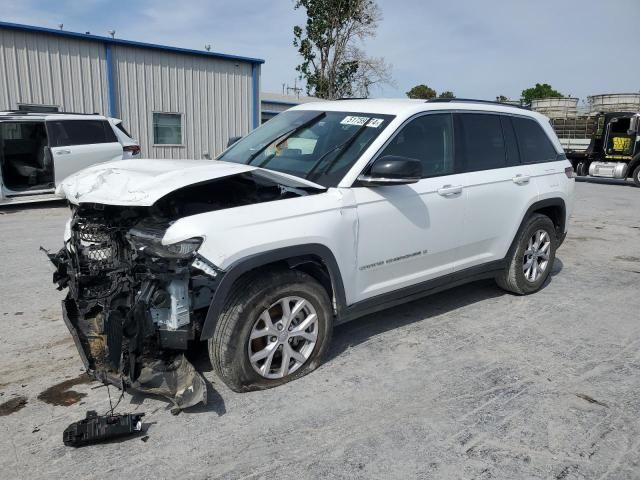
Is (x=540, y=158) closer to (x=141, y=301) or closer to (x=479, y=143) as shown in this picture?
(x=479, y=143)

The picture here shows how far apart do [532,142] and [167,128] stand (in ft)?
44.4

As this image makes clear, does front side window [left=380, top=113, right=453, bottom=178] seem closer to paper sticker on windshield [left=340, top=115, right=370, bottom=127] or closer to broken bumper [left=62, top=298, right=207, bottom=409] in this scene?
paper sticker on windshield [left=340, top=115, right=370, bottom=127]

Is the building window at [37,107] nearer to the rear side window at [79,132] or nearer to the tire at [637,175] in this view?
the rear side window at [79,132]

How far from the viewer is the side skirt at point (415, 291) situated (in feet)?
12.4

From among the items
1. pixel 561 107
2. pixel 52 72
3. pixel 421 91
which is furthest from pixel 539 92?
pixel 52 72

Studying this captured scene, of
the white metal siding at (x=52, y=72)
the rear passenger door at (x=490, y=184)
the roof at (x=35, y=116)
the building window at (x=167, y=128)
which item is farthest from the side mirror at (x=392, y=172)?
the building window at (x=167, y=128)

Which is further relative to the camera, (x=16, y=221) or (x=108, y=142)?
(x=108, y=142)

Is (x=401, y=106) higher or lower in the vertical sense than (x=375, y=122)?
higher

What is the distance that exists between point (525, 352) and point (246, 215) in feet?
8.11

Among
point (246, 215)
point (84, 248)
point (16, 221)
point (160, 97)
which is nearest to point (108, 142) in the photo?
point (16, 221)

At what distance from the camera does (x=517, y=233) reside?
509 cm

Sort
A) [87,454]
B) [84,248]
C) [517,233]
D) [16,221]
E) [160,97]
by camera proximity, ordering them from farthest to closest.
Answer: [160,97], [16,221], [517,233], [84,248], [87,454]

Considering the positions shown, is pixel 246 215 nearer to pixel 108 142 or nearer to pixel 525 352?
pixel 525 352

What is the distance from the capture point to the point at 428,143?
14.1ft
